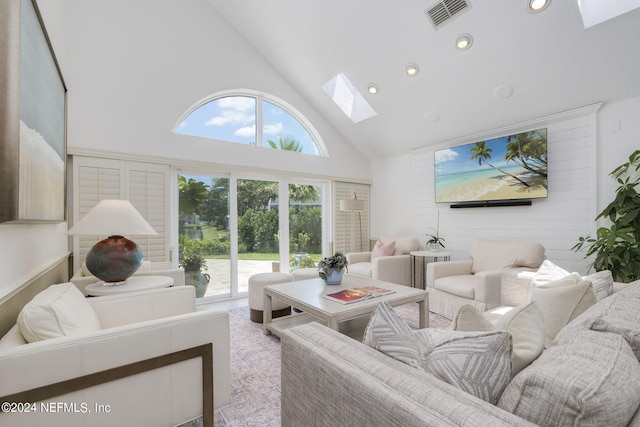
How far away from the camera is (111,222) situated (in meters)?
1.84

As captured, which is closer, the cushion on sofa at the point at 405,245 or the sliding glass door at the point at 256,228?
the sliding glass door at the point at 256,228

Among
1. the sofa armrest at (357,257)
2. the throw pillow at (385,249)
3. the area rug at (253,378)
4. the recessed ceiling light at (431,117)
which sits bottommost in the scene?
the area rug at (253,378)

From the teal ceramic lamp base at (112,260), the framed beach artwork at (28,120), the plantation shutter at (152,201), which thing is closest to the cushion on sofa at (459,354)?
the framed beach artwork at (28,120)

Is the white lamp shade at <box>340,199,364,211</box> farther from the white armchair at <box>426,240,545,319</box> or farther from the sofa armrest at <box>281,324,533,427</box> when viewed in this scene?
the sofa armrest at <box>281,324,533,427</box>

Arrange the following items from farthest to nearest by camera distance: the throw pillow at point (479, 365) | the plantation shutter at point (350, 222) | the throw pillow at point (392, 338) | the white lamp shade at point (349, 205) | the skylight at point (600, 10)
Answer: the plantation shutter at point (350, 222) < the white lamp shade at point (349, 205) < the skylight at point (600, 10) < the throw pillow at point (392, 338) < the throw pillow at point (479, 365)

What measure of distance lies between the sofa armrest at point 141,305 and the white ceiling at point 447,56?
318cm

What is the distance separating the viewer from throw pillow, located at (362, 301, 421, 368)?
2.78 ft

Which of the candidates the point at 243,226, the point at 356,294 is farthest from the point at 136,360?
the point at 243,226

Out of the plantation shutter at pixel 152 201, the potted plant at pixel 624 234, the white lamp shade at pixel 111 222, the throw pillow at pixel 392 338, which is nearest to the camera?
the throw pillow at pixel 392 338

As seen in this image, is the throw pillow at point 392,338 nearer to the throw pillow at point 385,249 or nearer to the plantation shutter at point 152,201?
the plantation shutter at point 152,201

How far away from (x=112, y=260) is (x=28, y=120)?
0.96 metres

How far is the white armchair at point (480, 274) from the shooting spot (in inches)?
108

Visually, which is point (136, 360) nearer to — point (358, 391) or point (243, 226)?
point (358, 391)

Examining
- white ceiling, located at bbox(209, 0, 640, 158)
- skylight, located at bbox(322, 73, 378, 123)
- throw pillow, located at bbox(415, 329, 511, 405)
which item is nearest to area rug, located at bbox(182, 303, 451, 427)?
throw pillow, located at bbox(415, 329, 511, 405)
